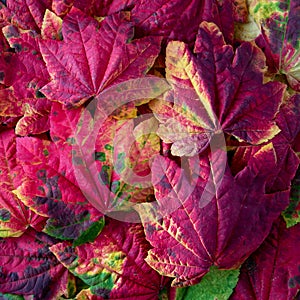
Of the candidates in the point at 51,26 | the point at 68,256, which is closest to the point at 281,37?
the point at 51,26

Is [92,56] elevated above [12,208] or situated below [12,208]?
above

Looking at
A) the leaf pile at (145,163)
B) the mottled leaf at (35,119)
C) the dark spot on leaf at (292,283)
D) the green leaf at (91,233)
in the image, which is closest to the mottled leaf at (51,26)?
the leaf pile at (145,163)

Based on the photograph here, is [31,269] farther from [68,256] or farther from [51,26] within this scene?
[51,26]

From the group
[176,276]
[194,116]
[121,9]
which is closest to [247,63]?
[194,116]

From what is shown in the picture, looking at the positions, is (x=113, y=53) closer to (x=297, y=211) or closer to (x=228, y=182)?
(x=228, y=182)

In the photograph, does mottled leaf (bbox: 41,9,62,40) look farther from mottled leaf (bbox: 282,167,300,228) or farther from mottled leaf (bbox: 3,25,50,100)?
mottled leaf (bbox: 282,167,300,228)

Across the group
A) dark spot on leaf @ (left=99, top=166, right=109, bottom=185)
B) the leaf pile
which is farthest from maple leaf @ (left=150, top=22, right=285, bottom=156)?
dark spot on leaf @ (left=99, top=166, right=109, bottom=185)
